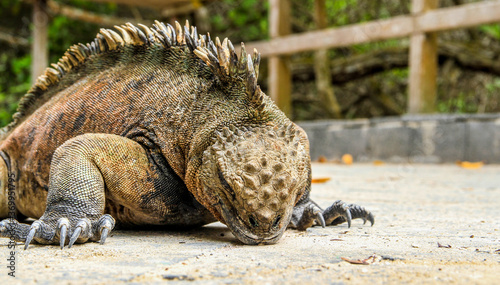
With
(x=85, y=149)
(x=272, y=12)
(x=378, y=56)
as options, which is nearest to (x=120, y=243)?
(x=85, y=149)

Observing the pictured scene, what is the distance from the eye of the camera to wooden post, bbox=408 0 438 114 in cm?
943

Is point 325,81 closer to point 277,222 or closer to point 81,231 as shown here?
point 277,222

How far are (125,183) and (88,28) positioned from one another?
541 inches

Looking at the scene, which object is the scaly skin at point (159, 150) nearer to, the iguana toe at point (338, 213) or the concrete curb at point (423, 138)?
the iguana toe at point (338, 213)

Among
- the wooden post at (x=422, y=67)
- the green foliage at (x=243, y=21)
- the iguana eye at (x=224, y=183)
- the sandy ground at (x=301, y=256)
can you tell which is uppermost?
the green foliage at (x=243, y=21)

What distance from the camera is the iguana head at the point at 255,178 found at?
275 cm

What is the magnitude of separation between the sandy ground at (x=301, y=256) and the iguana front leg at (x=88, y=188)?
0.09 meters

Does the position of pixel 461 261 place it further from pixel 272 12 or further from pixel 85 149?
pixel 272 12

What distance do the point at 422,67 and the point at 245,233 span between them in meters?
7.48

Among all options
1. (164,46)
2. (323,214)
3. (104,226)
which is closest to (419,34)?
(323,214)

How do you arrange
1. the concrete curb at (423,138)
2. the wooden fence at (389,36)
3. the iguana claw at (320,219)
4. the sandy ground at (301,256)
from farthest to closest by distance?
the concrete curb at (423,138)
the wooden fence at (389,36)
the iguana claw at (320,219)
the sandy ground at (301,256)

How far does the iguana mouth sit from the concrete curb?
738 centimetres

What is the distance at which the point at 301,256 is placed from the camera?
8.63 ft

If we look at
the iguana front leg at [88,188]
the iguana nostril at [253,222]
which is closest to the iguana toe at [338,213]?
the iguana nostril at [253,222]
